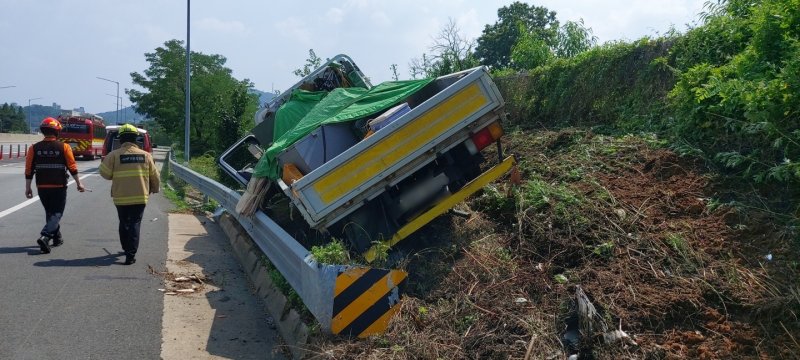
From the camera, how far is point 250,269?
8180 millimetres

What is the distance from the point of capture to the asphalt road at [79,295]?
5.24m

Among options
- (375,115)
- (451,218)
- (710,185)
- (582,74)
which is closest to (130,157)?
(375,115)

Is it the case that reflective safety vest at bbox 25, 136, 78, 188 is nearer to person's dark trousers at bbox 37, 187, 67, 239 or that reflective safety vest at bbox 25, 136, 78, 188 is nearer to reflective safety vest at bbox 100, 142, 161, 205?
person's dark trousers at bbox 37, 187, 67, 239

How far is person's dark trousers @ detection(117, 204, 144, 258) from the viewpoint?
8258 mm

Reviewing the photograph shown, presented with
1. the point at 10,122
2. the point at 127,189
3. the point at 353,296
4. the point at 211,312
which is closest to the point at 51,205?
the point at 127,189

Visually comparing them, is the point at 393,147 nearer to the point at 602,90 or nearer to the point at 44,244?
the point at 602,90

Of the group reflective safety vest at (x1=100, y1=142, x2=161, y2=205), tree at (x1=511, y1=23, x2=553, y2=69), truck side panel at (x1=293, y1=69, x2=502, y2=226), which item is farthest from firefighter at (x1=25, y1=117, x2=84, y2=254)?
tree at (x1=511, y1=23, x2=553, y2=69)

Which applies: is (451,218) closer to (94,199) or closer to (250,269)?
(250,269)

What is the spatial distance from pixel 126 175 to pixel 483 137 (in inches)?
182

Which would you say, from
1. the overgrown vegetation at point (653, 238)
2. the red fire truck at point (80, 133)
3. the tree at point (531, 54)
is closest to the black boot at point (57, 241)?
the overgrown vegetation at point (653, 238)

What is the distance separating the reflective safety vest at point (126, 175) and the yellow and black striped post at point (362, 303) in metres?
4.57

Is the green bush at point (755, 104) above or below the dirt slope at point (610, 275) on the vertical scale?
above

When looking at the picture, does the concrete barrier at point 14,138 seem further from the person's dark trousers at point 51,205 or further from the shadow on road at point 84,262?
the shadow on road at point 84,262

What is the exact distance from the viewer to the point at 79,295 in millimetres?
6645
